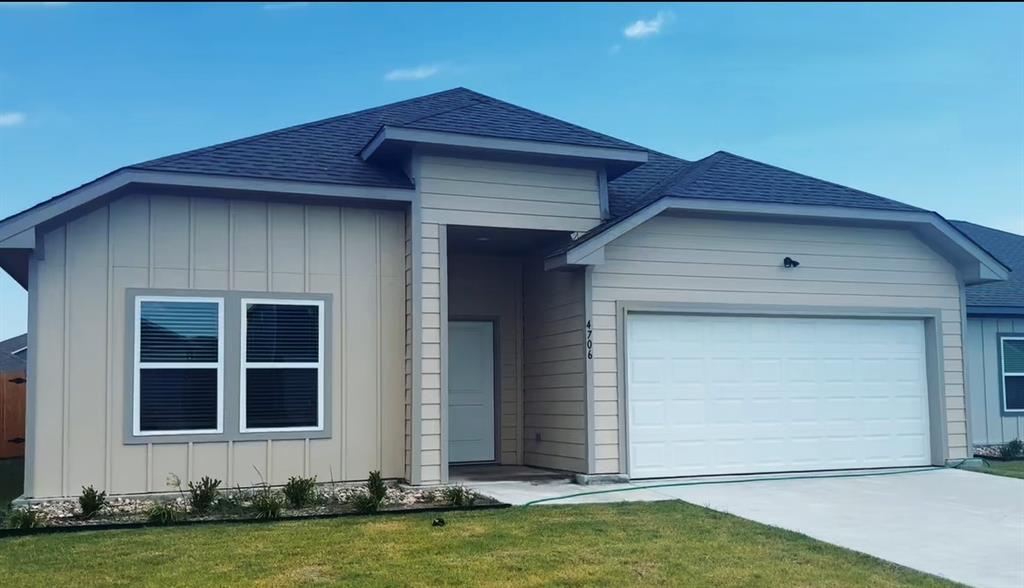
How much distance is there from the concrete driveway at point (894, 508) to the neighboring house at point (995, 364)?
406 cm

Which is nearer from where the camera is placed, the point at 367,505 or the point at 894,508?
the point at 367,505

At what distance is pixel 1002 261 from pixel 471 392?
35.9 feet

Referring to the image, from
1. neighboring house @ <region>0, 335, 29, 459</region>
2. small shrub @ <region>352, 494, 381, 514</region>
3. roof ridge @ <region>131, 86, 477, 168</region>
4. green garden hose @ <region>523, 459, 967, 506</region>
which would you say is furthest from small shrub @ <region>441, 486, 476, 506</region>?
neighboring house @ <region>0, 335, 29, 459</region>

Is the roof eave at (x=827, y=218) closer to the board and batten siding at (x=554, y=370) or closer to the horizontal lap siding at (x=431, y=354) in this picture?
the board and batten siding at (x=554, y=370)

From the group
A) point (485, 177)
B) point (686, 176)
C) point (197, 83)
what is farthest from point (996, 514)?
point (197, 83)

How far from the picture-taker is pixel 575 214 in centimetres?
1104

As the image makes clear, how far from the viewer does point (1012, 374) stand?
1545 centimetres

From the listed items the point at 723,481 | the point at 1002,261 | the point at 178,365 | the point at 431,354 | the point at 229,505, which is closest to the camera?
the point at 229,505

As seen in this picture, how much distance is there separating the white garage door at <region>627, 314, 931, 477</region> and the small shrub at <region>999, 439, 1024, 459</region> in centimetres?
244

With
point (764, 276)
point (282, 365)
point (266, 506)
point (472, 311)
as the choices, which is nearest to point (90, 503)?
point (266, 506)

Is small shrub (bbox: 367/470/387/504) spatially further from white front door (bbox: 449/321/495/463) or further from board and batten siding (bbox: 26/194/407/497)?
white front door (bbox: 449/321/495/463)

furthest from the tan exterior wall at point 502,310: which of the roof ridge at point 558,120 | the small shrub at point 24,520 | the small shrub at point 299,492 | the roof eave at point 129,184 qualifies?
the small shrub at point 24,520

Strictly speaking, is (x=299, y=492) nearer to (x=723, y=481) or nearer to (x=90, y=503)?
(x=90, y=503)

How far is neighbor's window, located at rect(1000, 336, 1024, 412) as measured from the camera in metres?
15.4
